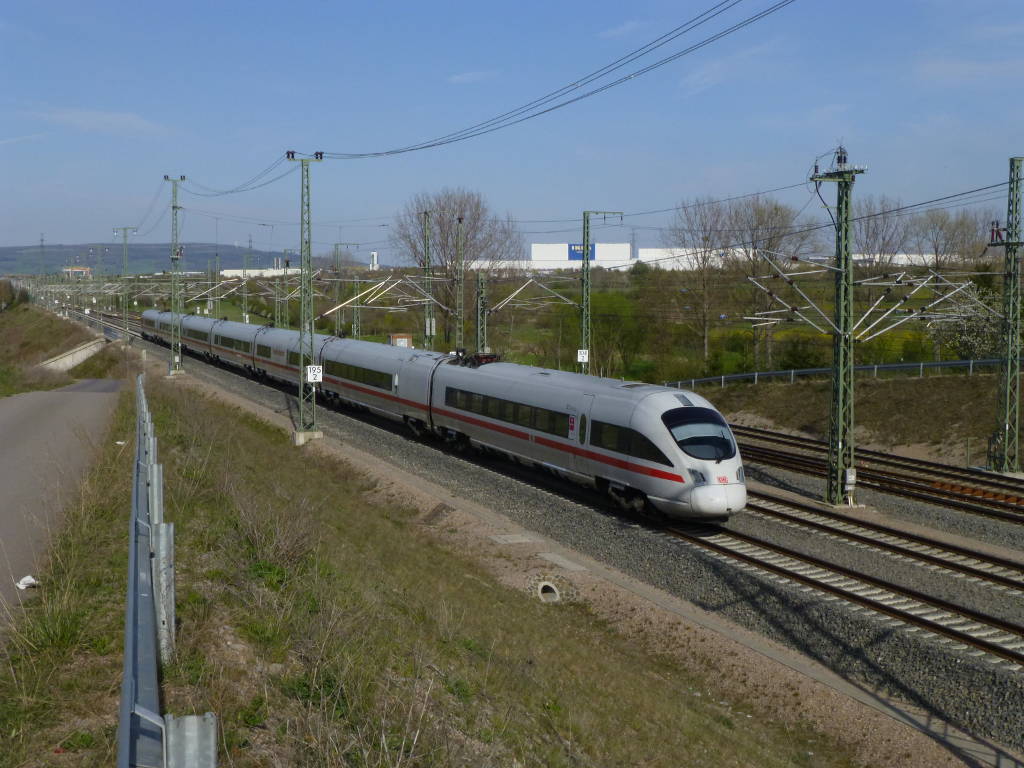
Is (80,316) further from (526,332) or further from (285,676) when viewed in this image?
(285,676)

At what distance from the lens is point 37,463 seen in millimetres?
14688

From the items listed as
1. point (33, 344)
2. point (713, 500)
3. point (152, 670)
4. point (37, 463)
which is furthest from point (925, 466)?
point (33, 344)

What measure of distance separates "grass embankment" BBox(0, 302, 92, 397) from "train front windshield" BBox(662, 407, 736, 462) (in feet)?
91.2

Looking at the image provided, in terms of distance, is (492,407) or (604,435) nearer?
(604,435)

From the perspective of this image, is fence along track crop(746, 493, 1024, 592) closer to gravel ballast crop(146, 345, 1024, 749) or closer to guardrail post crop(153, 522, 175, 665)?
gravel ballast crop(146, 345, 1024, 749)

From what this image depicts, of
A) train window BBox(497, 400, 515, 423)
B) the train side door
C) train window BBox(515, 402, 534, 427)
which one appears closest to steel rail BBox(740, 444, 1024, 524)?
the train side door

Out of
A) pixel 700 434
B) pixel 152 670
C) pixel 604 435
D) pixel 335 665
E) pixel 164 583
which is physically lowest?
pixel 335 665

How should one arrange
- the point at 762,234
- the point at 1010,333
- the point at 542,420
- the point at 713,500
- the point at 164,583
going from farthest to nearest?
the point at 762,234
the point at 1010,333
the point at 542,420
the point at 713,500
the point at 164,583

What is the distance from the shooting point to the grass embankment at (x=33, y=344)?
39284 millimetres

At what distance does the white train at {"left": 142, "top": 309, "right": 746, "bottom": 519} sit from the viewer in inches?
661

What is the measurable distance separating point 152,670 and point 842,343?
1867cm

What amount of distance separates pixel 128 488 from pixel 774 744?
8.40m

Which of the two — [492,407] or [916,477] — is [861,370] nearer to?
[916,477]

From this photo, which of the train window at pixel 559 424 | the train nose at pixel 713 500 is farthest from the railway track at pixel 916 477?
the train window at pixel 559 424
